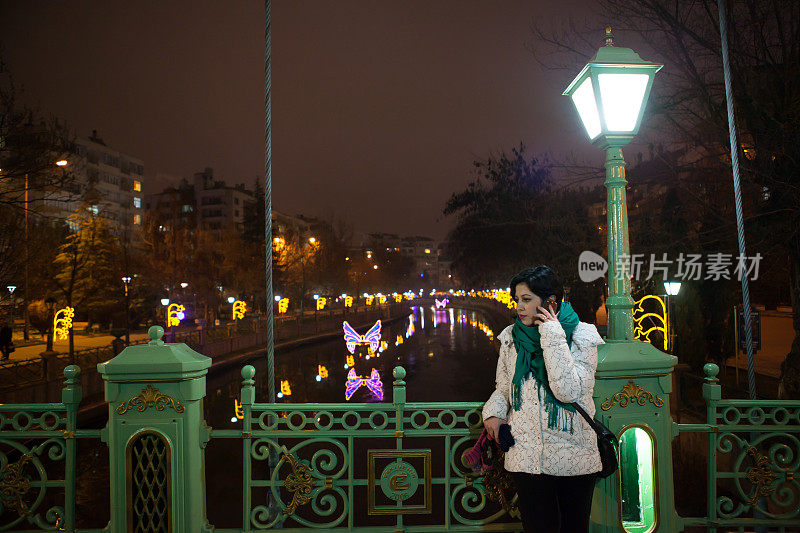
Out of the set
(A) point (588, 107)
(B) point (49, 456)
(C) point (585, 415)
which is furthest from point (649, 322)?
(B) point (49, 456)

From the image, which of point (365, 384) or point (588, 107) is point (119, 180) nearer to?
point (365, 384)

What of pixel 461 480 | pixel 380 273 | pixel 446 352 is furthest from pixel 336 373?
pixel 380 273

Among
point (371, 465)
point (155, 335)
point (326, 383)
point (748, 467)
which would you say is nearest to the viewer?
point (155, 335)

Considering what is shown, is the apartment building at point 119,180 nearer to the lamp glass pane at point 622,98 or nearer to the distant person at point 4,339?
the distant person at point 4,339

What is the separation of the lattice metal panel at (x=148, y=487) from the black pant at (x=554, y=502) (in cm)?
247

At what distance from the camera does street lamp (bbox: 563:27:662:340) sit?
3744 millimetres

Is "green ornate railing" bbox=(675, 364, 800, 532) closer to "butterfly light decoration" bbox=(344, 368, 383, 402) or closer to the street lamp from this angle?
the street lamp

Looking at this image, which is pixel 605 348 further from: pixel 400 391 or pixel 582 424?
pixel 400 391

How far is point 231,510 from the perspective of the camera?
10180 mm

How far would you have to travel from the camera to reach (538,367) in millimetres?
2887

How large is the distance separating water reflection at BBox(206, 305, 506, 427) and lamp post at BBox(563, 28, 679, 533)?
14919mm

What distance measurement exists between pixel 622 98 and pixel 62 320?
80.8 feet

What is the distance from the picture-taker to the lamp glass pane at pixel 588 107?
12.7 feet

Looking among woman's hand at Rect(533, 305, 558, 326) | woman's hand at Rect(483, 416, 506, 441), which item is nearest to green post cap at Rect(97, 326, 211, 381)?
woman's hand at Rect(483, 416, 506, 441)
